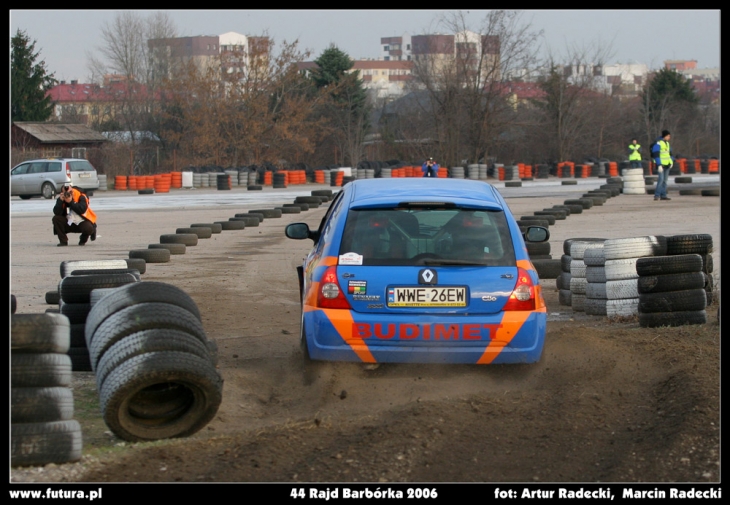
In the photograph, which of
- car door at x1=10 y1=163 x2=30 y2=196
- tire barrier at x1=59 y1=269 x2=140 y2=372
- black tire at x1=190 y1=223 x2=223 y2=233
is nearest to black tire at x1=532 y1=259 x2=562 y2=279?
tire barrier at x1=59 y1=269 x2=140 y2=372

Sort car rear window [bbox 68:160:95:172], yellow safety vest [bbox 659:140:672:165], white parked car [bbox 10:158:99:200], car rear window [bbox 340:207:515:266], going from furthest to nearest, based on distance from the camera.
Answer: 1. car rear window [bbox 68:160:95:172]
2. white parked car [bbox 10:158:99:200]
3. yellow safety vest [bbox 659:140:672:165]
4. car rear window [bbox 340:207:515:266]

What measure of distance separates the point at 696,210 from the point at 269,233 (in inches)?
465

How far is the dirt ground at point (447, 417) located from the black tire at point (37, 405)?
285 mm

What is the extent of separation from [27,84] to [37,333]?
2423 inches

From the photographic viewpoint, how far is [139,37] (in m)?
77.5

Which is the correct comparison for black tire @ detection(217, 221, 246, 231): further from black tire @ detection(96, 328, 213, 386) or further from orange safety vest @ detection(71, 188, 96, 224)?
black tire @ detection(96, 328, 213, 386)

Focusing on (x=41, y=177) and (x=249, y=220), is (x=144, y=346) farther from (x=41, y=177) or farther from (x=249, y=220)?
(x=41, y=177)

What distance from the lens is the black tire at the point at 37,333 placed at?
491 cm

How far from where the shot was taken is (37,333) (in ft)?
16.2

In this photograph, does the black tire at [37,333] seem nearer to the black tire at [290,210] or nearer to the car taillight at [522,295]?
the car taillight at [522,295]

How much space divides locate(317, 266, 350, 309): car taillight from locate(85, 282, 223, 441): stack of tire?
989 mm

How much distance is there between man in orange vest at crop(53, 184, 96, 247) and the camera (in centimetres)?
1714

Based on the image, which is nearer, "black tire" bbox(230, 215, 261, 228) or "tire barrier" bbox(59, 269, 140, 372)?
"tire barrier" bbox(59, 269, 140, 372)
